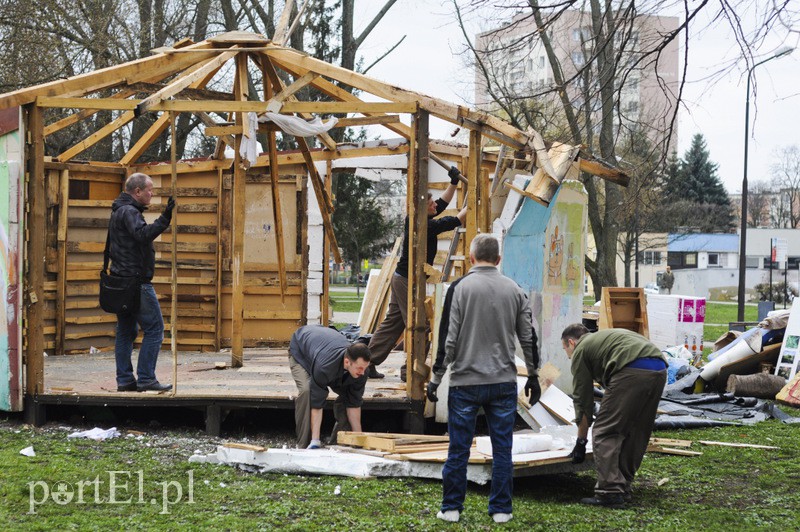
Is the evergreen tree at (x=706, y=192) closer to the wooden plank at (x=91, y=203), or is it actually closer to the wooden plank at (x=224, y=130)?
the wooden plank at (x=91, y=203)

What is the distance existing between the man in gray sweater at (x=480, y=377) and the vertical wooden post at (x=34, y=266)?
14.5ft

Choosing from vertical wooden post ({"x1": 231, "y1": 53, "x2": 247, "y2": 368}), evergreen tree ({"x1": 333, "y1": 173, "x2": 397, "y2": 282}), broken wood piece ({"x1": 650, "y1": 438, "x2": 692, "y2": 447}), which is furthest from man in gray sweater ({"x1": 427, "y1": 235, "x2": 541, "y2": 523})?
evergreen tree ({"x1": 333, "y1": 173, "x2": 397, "y2": 282})

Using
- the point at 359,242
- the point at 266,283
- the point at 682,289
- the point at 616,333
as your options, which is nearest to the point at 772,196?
the point at 682,289

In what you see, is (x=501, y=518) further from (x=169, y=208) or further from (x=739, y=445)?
(x=169, y=208)

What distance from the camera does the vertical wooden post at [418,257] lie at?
8.20 metres

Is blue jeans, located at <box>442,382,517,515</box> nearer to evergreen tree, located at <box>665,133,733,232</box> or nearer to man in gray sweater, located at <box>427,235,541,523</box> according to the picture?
man in gray sweater, located at <box>427,235,541,523</box>

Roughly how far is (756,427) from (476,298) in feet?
18.3

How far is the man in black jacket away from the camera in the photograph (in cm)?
855

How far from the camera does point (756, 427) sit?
989 cm

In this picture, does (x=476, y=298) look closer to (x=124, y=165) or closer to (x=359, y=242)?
(x=124, y=165)

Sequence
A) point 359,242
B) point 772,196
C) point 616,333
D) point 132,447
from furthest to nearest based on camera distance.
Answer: point 772,196 → point 359,242 → point 132,447 → point 616,333

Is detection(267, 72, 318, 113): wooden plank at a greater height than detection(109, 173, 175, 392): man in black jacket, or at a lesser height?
greater

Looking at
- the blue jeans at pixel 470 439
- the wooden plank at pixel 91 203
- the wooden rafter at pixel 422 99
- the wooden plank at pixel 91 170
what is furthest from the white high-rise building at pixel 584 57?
the wooden plank at pixel 91 203

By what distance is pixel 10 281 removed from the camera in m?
8.38
